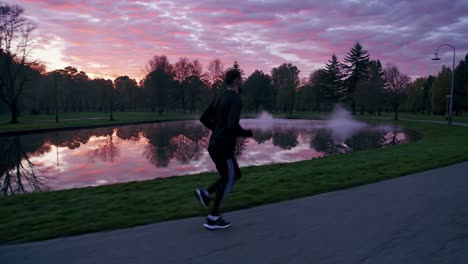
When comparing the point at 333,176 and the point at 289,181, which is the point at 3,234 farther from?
the point at 333,176

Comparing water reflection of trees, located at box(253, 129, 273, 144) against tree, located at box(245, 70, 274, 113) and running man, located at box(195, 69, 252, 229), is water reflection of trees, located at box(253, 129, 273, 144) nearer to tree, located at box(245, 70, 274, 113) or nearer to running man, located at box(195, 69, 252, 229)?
running man, located at box(195, 69, 252, 229)

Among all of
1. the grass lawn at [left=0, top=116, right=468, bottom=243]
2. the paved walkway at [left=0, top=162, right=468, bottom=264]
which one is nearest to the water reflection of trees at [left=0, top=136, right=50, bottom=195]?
the grass lawn at [left=0, top=116, right=468, bottom=243]

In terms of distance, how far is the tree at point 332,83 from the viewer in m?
76.6

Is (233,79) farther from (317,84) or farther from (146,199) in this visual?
(317,84)

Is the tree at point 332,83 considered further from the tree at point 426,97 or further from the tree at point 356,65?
the tree at point 426,97

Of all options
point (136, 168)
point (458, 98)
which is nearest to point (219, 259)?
point (136, 168)

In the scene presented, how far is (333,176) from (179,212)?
465 centimetres

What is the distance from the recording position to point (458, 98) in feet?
196

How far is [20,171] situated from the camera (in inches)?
472

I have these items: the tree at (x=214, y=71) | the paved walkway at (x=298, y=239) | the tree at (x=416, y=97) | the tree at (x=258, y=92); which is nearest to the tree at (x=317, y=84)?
the tree at (x=258, y=92)

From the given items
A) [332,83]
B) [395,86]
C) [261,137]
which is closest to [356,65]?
[332,83]

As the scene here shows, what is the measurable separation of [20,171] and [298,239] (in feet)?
41.1

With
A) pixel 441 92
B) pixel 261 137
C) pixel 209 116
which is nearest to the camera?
pixel 209 116

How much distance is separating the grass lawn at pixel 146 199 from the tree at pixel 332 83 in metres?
70.8
